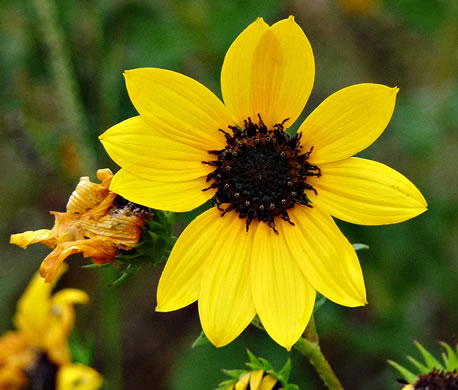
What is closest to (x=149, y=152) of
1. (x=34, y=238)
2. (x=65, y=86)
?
(x=34, y=238)

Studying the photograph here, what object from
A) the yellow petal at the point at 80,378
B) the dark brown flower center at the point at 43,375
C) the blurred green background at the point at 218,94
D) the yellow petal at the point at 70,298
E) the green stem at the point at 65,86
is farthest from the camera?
the blurred green background at the point at 218,94

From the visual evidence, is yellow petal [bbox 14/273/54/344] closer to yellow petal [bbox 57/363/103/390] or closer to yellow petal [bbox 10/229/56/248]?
yellow petal [bbox 57/363/103/390]

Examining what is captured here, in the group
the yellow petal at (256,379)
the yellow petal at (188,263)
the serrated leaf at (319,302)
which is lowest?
the yellow petal at (256,379)

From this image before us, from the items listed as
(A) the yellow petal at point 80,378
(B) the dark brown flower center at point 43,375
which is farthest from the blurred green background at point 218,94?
(A) the yellow petal at point 80,378

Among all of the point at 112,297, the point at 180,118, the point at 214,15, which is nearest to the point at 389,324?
the point at 112,297

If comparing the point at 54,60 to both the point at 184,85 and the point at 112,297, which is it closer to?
the point at 112,297

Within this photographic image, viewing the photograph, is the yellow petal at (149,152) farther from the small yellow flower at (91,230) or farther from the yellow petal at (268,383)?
the yellow petal at (268,383)

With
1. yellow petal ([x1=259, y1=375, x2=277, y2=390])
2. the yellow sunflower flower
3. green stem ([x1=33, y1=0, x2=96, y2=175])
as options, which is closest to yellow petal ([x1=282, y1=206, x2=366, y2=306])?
the yellow sunflower flower

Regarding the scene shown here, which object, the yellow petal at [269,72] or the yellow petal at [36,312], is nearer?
the yellow petal at [269,72]
